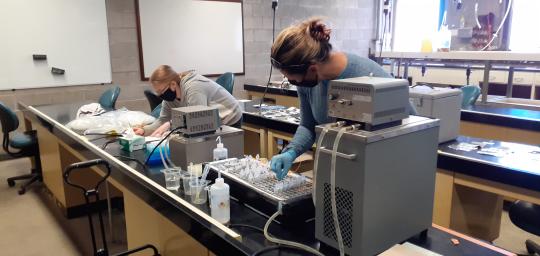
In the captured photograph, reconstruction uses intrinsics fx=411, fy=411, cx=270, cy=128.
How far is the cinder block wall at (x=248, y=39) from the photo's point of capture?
4520 mm

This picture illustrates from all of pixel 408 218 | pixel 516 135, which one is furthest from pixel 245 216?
pixel 516 135

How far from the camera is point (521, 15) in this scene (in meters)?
5.15

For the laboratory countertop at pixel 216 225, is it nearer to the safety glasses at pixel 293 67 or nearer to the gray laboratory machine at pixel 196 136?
the gray laboratory machine at pixel 196 136

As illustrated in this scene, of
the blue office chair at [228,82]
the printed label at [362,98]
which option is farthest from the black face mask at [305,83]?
the blue office chair at [228,82]

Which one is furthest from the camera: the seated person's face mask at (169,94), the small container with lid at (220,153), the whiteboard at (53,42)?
the whiteboard at (53,42)

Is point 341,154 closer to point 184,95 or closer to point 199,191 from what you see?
point 199,191

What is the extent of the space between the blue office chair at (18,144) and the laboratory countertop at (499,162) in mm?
3279

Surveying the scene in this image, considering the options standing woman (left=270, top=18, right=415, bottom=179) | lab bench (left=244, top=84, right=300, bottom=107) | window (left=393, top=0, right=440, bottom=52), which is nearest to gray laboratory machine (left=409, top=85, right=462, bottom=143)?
standing woman (left=270, top=18, right=415, bottom=179)

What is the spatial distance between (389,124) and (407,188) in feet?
0.59

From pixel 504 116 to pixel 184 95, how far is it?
7.19 feet

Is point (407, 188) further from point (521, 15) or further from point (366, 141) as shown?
point (521, 15)

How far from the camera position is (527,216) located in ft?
5.97

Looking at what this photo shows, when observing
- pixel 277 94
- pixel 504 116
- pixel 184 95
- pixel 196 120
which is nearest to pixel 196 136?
pixel 196 120

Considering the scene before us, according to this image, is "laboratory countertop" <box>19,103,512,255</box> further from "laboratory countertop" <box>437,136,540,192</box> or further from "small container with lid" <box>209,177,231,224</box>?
"laboratory countertop" <box>437,136,540,192</box>
